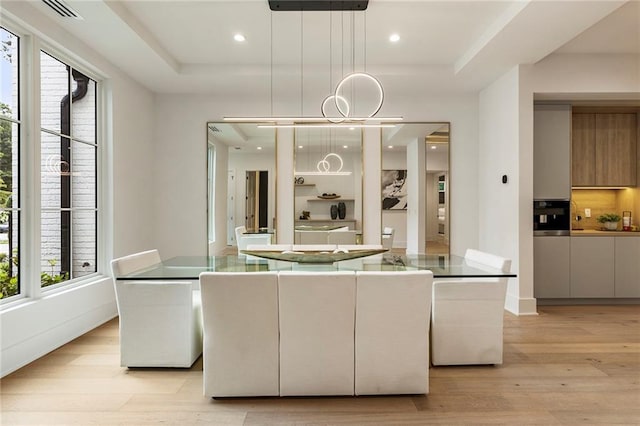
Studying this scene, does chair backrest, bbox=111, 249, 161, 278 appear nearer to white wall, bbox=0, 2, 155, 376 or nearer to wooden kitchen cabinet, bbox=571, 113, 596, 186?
white wall, bbox=0, 2, 155, 376

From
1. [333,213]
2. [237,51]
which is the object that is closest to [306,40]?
[237,51]

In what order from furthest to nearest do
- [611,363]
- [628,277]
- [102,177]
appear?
[628,277] → [102,177] → [611,363]

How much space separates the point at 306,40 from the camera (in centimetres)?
395

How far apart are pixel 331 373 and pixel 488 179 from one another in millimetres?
3595

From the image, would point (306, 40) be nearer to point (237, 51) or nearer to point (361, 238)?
point (237, 51)

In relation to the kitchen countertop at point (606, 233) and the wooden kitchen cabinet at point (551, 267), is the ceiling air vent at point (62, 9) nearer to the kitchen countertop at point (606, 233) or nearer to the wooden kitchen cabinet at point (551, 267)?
the wooden kitchen cabinet at point (551, 267)

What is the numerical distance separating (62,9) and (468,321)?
12.2 feet

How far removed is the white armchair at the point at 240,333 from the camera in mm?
2279

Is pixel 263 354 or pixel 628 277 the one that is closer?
pixel 263 354

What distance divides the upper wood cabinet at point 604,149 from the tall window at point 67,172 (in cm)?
545

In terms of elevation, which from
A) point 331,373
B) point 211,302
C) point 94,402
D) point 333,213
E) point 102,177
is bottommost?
point 94,402

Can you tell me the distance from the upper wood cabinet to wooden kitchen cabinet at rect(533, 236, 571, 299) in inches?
33.1

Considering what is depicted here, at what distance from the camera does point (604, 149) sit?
4922mm

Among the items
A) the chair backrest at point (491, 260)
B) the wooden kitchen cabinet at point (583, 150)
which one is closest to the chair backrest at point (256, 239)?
the chair backrest at point (491, 260)
